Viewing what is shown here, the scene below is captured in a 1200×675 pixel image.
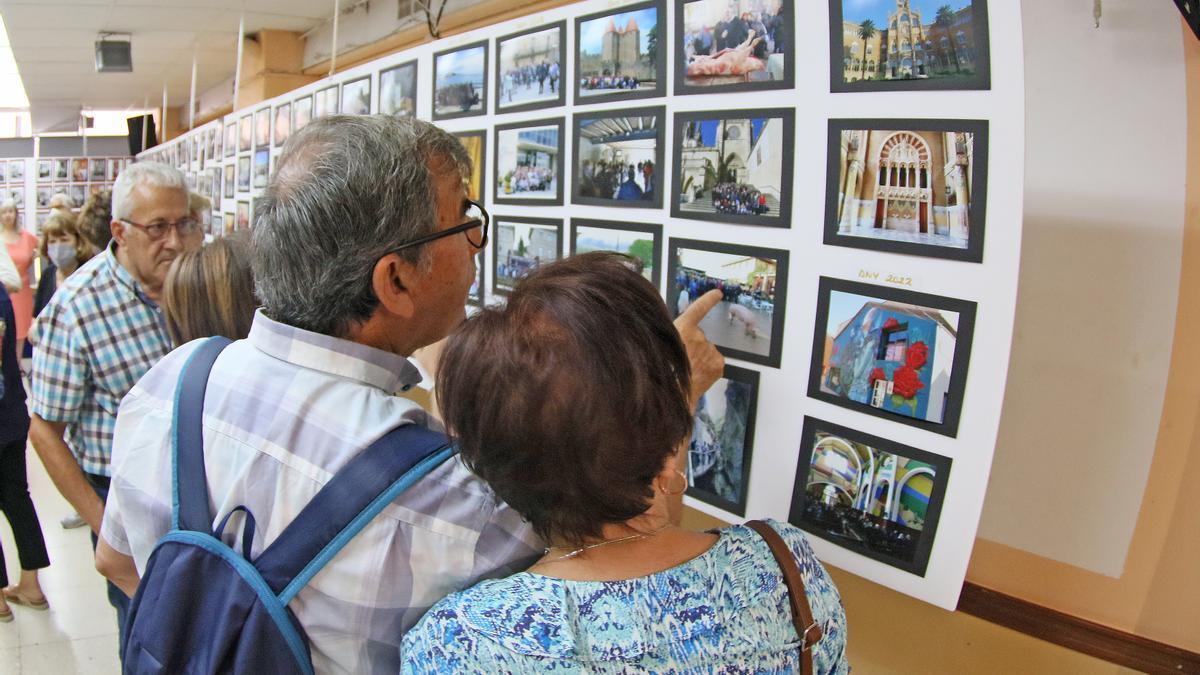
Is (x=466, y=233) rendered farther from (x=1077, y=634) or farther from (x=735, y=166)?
(x=1077, y=634)

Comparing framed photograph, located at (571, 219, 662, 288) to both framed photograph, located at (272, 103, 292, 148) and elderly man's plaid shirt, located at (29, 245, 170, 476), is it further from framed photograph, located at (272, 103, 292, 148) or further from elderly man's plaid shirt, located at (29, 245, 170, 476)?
framed photograph, located at (272, 103, 292, 148)

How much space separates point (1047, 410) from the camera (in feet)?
4.74

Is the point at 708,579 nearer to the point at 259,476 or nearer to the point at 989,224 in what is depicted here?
the point at 259,476

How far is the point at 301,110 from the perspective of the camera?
3018 mm

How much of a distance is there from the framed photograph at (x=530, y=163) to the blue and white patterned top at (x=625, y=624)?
3.58 feet

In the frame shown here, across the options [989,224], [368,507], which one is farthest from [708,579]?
[989,224]

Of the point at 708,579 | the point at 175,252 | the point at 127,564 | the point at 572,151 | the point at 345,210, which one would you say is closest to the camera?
the point at 708,579

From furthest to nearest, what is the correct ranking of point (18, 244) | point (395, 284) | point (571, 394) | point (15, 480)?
1. point (18, 244)
2. point (15, 480)
3. point (395, 284)
4. point (571, 394)

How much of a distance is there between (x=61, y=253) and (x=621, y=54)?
4.74 m

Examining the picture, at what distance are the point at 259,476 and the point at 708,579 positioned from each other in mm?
547

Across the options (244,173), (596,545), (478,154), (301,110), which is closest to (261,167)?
(244,173)

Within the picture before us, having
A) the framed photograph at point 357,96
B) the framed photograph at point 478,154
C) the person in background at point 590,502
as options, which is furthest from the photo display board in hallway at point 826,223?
the framed photograph at point 357,96

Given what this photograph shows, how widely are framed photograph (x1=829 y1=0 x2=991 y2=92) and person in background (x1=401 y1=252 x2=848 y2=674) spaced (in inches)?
23.6

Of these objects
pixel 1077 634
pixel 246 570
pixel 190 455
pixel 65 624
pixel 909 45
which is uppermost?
pixel 909 45
